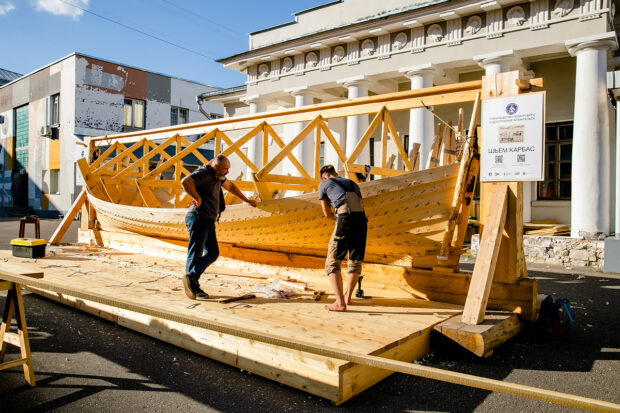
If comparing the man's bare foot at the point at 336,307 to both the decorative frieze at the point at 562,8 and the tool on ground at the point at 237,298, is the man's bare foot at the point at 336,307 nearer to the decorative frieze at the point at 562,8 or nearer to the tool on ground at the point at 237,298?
the tool on ground at the point at 237,298

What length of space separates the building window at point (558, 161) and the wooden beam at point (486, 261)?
9.04 m

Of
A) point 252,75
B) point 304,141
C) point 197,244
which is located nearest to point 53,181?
point 252,75

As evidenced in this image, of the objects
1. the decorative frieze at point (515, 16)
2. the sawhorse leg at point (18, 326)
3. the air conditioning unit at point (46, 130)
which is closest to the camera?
the sawhorse leg at point (18, 326)

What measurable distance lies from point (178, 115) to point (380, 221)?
93.6 ft

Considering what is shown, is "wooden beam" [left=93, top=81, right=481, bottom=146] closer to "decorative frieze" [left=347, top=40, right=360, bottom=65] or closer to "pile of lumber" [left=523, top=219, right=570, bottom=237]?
"pile of lumber" [left=523, top=219, right=570, bottom=237]

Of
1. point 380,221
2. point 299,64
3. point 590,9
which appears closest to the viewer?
point 380,221

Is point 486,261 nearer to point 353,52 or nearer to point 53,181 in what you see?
point 353,52

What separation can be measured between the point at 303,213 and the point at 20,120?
108 ft

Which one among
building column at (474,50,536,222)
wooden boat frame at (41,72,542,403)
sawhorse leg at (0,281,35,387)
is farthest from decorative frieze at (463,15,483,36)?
sawhorse leg at (0,281,35,387)

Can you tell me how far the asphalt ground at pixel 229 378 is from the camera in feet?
10.9

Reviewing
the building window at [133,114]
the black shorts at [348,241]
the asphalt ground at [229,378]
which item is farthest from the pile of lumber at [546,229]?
the building window at [133,114]

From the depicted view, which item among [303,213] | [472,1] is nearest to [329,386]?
[303,213]

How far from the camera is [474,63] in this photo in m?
12.5

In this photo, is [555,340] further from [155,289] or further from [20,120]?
[20,120]
